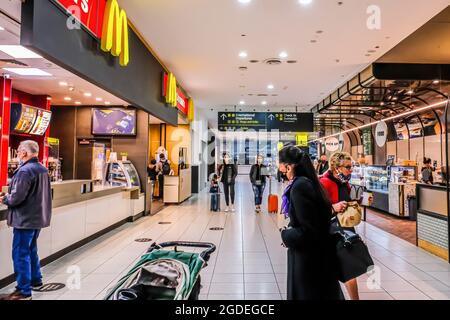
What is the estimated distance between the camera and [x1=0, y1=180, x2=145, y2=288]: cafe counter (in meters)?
3.79

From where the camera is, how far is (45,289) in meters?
3.71

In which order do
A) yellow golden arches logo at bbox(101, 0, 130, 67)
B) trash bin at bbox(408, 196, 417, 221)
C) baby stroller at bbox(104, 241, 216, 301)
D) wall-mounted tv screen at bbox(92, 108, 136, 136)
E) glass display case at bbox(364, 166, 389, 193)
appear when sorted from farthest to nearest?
glass display case at bbox(364, 166, 389, 193) < wall-mounted tv screen at bbox(92, 108, 136, 136) < trash bin at bbox(408, 196, 417, 221) < yellow golden arches logo at bbox(101, 0, 130, 67) < baby stroller at bbox(104, 241, 216, 301)

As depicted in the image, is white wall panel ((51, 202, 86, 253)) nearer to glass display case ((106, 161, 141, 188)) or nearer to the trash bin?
glass display case ((106, 161, 141, 188))

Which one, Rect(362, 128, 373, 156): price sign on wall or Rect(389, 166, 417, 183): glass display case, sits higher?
Rect(362, 128, 373, 156): price sign on wall

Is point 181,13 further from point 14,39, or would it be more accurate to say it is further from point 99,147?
point 99,147

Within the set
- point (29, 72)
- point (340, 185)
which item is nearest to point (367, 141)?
point (340, 185)

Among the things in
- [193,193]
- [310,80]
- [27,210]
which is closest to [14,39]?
[27,210]

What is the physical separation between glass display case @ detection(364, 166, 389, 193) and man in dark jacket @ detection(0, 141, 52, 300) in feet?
29.4

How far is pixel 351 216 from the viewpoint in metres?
3.18

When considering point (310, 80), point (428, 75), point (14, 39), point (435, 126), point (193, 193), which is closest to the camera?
point (14, 39)

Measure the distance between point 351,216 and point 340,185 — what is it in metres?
0.39

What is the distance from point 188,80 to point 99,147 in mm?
3200

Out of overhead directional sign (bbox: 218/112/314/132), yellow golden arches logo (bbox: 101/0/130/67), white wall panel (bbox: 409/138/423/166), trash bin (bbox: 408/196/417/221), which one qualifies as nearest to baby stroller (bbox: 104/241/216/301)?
yellow golden arches logo (bbox: 101/0/130/67)

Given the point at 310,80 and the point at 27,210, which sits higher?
the point at 310,80
